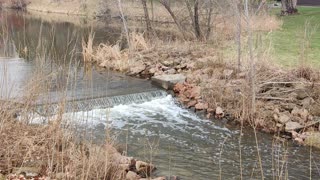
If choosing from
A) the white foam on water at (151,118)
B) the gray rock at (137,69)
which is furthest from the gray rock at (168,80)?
the gray rock at (137,69)

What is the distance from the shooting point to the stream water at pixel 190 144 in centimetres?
648

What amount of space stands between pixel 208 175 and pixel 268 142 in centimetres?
210

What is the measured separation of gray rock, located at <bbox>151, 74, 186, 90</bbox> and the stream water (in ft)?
3.59

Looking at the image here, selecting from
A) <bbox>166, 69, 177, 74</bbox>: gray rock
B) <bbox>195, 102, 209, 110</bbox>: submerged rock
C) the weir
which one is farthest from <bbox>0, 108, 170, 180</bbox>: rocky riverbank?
<bbox>166, 69, 177, 74</bbox>: gray rock

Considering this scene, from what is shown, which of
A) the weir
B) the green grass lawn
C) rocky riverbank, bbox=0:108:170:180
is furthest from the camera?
the green grass lawn

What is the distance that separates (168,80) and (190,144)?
4254 millimetres

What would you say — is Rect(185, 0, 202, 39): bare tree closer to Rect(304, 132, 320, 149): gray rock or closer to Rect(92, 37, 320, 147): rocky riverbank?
Rect(92, 37, 320, 147): rocky riverbank

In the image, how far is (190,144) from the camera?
7.75 m

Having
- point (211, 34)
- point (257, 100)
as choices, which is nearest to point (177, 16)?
point (211, 34)

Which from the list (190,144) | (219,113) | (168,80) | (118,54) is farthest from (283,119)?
(118,54)

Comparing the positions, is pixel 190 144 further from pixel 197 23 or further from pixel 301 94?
pixel 197 23

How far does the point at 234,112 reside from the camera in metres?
9.18

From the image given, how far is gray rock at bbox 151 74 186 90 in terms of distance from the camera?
1173cm

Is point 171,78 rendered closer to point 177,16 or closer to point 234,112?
point 234,112
